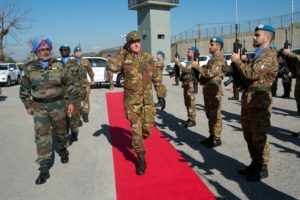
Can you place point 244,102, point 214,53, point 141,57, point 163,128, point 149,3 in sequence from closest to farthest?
1. point 244,102
2. point 141,57
3. point 214,53
4. point 163,128
5. point 149,3

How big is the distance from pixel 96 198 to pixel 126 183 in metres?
0.52

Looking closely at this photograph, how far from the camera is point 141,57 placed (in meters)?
4.32

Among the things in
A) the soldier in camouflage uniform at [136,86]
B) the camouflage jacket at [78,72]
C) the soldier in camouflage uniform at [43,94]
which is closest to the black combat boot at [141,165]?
the soldier in camouflage uniform at [136,86]

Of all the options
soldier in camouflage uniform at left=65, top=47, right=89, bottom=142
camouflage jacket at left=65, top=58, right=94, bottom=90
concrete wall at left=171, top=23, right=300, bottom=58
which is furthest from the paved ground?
concrete wall at left=171, top=23, right=300, bottom=58

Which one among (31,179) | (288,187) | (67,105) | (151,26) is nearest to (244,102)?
(288,187)

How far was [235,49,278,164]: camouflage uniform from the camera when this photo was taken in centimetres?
359

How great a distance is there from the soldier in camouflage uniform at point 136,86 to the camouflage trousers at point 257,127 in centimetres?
135

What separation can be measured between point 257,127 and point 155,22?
114 feet

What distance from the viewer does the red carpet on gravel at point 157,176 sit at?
3.69 metres

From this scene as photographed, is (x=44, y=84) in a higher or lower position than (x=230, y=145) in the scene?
higher

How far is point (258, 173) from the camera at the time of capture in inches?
156

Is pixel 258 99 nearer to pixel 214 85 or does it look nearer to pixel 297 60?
pixel 214 85

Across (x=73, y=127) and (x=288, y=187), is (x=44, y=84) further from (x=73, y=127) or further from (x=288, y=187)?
(x=288, y=187)

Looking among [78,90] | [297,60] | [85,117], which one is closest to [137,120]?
[78,90]
